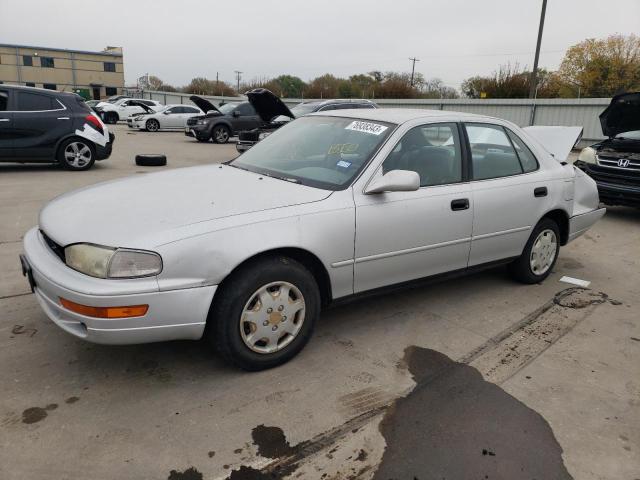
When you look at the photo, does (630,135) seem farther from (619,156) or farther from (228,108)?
(228,108)

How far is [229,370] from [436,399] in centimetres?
121

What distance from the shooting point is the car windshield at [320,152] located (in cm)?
334

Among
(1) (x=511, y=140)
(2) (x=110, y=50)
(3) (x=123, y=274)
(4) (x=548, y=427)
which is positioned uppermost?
(2) (x=110, y=50)

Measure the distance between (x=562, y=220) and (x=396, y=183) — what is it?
2.41 metres

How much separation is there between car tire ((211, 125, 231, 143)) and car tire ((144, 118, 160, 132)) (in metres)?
6.00

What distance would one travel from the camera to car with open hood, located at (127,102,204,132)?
22.7 meters

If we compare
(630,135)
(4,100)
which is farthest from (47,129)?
(630,135)

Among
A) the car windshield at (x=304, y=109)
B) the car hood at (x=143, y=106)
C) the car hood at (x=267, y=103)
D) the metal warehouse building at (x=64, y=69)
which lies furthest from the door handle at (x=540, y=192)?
the metal warehouse building at (x=64, y=69)

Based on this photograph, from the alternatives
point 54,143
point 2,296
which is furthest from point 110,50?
point 2,296

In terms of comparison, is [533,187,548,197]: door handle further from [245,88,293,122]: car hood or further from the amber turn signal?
[245,88,293,122]: car hood

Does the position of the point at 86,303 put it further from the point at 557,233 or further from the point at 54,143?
the point at 54,143

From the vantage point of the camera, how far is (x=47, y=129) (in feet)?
30.2

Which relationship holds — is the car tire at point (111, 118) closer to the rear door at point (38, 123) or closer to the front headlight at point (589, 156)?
the rear door at point (38, 123)

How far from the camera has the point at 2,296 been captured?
3.92 meters
